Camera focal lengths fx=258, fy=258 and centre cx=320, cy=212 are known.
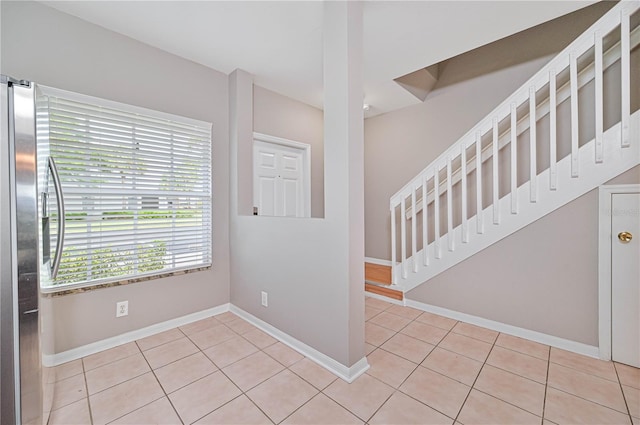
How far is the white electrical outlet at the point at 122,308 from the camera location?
2131mm

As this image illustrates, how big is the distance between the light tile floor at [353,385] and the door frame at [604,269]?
16 centimetres

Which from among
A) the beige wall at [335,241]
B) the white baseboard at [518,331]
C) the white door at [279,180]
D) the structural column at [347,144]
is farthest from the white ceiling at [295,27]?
the white baseboard at [518,331]

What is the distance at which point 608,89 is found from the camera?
1972 mm

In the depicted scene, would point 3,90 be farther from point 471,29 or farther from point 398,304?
point 398,304

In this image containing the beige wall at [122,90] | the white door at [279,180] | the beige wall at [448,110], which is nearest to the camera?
the beige wall at [122,90]

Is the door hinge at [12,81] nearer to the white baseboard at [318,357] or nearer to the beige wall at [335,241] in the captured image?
the beige wall at [335,241]

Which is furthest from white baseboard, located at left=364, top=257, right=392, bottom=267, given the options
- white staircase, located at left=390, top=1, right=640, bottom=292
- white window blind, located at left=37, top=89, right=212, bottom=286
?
white window blind, located at left=37, top=89, right=212, bottom=286

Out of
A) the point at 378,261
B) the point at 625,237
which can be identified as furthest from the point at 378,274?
the point at 625,237

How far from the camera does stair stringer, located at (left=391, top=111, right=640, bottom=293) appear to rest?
1772 mm

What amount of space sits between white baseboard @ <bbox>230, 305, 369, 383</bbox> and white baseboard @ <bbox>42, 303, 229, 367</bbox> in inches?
21.1

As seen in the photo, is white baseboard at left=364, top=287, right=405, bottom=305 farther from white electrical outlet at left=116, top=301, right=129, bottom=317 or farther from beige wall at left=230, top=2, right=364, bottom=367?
white electrical outlet at left=116, top=301, right=129, bottom=317

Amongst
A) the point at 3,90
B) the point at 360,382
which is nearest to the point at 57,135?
the point at 3,90

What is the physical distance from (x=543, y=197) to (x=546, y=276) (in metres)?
0.64

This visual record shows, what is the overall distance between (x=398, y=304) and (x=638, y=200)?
2061 millimetres
